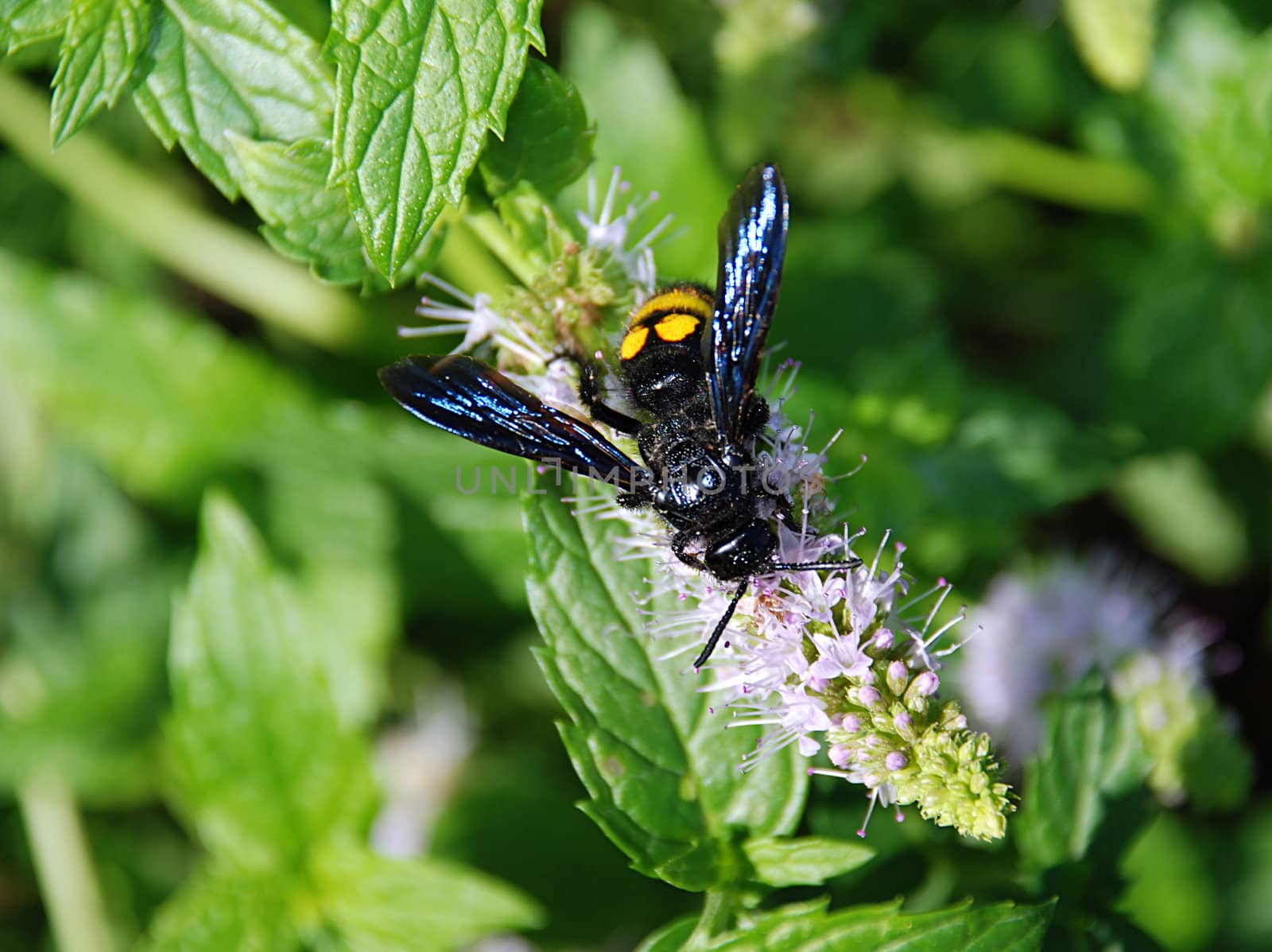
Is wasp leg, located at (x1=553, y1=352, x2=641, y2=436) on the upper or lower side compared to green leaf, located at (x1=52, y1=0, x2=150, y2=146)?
lower

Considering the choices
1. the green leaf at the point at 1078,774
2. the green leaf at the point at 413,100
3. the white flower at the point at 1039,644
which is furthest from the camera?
the white flower at the point at 1039,644

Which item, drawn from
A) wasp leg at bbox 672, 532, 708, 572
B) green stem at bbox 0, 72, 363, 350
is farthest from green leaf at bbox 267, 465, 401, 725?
wasp leg at bbox 672, 532, 708, 572

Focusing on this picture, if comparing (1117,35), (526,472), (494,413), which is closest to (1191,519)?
(1117,35)

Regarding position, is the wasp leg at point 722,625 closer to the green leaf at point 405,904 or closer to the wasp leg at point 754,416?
the wasp leg at point 754,416

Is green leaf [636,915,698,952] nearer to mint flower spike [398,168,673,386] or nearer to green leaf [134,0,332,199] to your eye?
mint flower spike [398,168,673,386]

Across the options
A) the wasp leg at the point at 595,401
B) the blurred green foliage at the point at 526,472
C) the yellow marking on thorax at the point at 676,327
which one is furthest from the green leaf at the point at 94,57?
the yellow marking on thorax at the point at 676,327

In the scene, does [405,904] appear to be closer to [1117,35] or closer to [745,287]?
[745,287]
